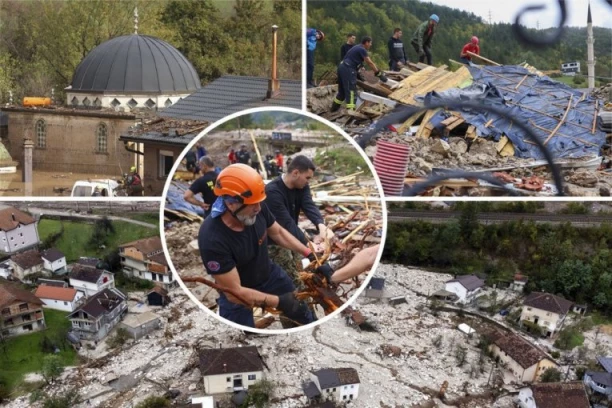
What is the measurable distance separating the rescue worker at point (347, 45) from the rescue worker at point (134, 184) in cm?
166

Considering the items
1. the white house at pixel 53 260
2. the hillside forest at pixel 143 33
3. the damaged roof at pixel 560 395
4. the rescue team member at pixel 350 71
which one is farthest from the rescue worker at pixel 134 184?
the damaged roof at pixel 560 395

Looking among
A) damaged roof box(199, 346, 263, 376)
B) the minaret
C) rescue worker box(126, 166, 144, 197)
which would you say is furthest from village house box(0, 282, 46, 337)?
the minaret

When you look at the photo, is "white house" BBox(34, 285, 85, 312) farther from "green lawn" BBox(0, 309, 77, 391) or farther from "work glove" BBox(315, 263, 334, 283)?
"work glove" BBox(315, 263, 334, 283)

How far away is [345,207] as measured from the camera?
282 cm

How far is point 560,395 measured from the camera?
5.95 m

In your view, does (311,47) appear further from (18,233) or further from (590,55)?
(18,233)

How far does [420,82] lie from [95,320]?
170 inches

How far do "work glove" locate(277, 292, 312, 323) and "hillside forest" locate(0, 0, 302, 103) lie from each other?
6.87 feet

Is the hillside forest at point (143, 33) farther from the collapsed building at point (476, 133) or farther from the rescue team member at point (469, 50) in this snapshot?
the rescue team member at point (469, 50)

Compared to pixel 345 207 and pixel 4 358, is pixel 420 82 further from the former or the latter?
pixel 4 358

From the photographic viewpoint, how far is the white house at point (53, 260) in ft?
23.4

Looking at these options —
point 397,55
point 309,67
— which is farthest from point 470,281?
point 309,67

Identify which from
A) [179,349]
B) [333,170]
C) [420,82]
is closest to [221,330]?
[179,349]

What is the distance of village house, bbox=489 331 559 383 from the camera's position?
643cm
